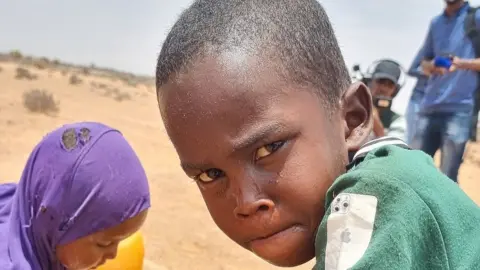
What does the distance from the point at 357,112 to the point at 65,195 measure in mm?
1634

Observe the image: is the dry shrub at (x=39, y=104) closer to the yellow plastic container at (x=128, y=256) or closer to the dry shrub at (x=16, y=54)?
the yellow plastic container at (x=128, y=256)

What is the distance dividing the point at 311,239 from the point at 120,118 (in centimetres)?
1577

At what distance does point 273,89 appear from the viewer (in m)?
1.29

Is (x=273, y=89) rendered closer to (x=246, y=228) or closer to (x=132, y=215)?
(x=246, y=228)

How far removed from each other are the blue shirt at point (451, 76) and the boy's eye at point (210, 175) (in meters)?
3.72

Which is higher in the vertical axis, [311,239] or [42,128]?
[311,239]

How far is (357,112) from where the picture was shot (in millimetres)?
1490

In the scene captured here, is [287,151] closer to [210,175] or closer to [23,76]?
[210,175]

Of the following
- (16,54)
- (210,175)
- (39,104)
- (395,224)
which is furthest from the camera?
(16,54)

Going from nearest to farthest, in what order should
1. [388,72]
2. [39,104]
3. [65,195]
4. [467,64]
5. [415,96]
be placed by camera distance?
[65,195] < [467,64] < [388,72] < [415,96] < [39,104]

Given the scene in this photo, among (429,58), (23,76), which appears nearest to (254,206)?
(429,58)

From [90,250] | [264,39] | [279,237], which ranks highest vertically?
[264,39]

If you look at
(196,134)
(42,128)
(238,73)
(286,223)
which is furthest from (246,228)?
(42,128)

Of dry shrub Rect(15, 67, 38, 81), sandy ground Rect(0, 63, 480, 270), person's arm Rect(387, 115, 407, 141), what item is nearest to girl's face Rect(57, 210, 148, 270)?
sandy ground Rect(0, 63, 480, 270)
